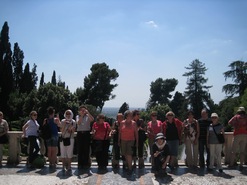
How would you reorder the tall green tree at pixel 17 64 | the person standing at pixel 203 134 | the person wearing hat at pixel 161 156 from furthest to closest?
1. the tall green tree at pixel 17 64
2. the person standing at pixel 203 134
3. the person wearing hat at pixel 161 156

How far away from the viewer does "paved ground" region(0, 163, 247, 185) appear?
723cm

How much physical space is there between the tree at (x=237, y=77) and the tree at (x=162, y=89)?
37.4m

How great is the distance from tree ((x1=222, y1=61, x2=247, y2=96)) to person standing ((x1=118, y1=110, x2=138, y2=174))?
138 feet

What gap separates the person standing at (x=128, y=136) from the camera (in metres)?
8.39

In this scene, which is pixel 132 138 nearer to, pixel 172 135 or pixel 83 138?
pixel 172 135

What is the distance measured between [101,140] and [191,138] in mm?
2851

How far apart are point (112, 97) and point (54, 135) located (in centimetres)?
4846

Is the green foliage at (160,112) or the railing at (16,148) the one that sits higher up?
the green foliage at (160,112)

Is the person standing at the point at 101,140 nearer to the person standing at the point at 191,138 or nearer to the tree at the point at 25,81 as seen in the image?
the person standing at the point at 191,138

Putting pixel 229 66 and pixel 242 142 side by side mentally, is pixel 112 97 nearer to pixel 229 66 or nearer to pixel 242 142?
pixel 229 66

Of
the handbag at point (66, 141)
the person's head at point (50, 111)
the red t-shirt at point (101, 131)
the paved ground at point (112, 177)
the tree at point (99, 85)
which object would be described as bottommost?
the paved ground at point (112, 177)

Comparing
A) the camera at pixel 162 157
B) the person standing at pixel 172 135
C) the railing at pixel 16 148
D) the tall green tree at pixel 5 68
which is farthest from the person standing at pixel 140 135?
the tall green tree at pixel 5 68

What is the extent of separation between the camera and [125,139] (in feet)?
27.6

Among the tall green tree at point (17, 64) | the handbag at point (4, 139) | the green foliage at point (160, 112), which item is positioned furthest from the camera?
the green foliage at point (160, 112)
